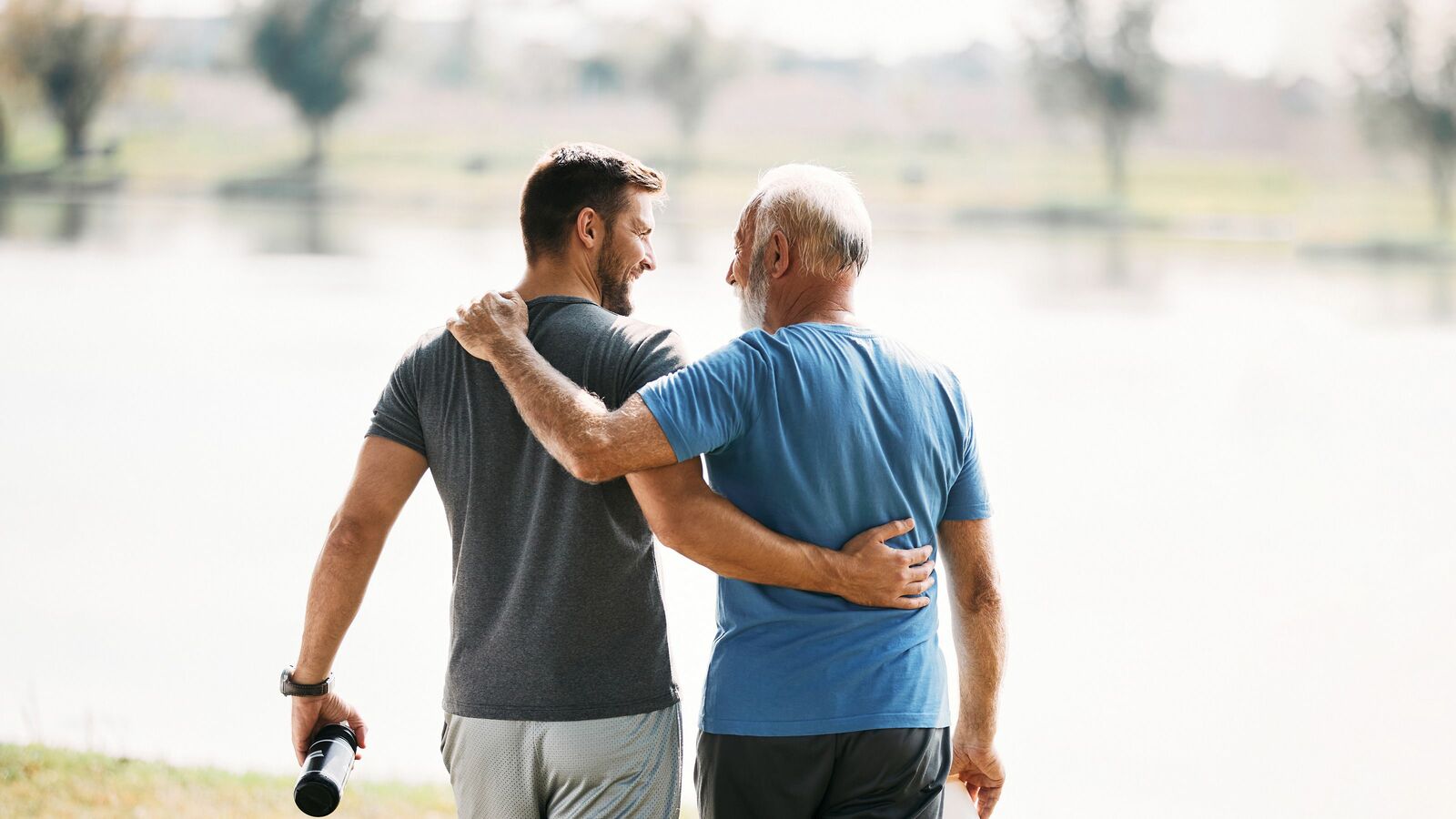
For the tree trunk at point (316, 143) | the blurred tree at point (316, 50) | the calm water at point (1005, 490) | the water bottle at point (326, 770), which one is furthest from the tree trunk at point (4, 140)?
the water bottle at point (326, 770)

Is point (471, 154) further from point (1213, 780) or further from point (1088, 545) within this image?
point (1213, 780)

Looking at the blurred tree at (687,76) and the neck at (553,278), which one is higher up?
the blurred tree at (687,76)

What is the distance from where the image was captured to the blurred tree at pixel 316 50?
18406 millimetres

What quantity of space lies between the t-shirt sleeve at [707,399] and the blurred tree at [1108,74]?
18.7 metres

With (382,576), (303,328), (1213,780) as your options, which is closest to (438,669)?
(382,576)

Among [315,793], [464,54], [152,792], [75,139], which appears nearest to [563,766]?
[315,793]

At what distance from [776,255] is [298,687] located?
761mm

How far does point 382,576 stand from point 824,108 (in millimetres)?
13175

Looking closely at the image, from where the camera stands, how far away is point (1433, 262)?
17094 millimetres

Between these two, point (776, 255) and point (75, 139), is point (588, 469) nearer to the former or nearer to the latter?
point (776, 255)

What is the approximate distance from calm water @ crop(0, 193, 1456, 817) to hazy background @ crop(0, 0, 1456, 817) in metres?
0.06

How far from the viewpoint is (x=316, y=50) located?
18.4 m

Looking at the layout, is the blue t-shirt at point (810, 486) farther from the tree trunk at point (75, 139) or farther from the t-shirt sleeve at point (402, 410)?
the tree trunk at point (75, 139)

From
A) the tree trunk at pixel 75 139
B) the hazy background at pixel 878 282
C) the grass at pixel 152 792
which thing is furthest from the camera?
the tree trunk at pixel 75 139
